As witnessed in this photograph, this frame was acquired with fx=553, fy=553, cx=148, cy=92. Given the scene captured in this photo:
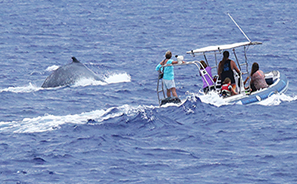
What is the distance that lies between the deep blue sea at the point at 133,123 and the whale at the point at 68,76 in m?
0.46

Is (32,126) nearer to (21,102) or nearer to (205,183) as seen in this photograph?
(21,102)

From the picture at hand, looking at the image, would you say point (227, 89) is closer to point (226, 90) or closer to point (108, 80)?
point (226, 90)

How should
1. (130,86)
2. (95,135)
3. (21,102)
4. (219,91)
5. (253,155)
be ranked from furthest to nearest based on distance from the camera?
(130,86), (21,102), (219,91), (95,135), (253,155)

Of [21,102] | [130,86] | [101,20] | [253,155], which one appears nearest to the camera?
[253,155]

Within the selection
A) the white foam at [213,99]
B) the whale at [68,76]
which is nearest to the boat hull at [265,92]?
the white foam at [213,99]

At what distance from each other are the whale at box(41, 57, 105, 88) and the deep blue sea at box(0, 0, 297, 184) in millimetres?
459

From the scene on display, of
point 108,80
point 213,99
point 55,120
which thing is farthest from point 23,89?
point 213,99

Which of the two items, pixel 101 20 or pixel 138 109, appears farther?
pixel 101 20

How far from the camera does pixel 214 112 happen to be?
1786 centimetres

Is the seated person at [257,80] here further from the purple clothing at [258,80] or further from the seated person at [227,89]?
the seated person at [227,89]

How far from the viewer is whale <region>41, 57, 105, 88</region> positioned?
2545 cm

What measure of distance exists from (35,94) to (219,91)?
845 centimetres

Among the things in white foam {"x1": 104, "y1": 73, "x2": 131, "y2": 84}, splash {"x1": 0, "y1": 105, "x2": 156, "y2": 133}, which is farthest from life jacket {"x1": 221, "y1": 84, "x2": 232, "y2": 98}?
white foam {"x1": 104, "y1": 73, "x2": 131, "y2": 84}

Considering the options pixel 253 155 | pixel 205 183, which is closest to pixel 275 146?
pixel 253 155
